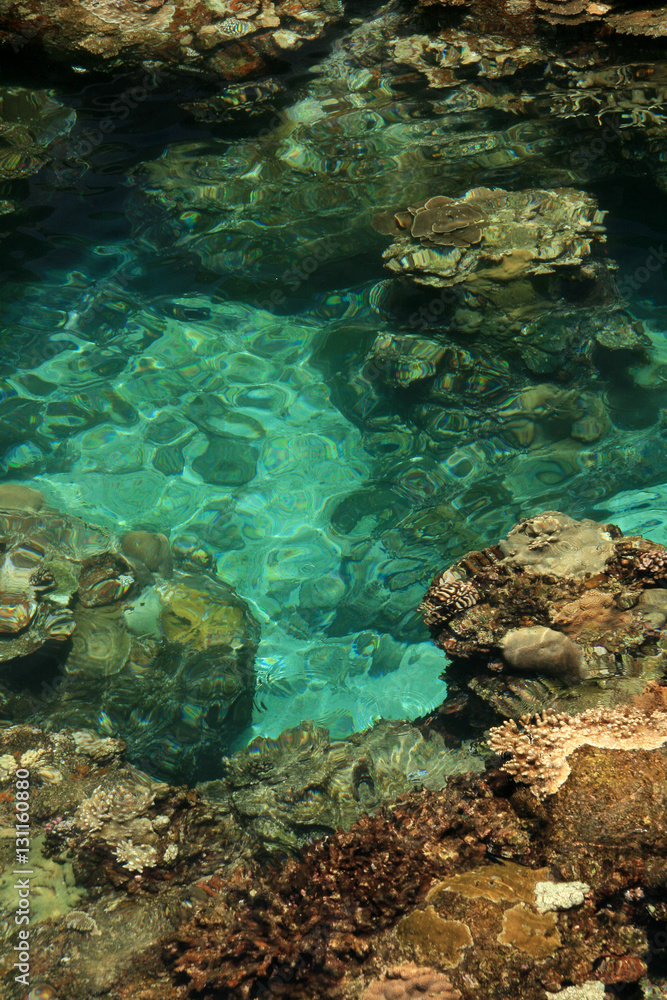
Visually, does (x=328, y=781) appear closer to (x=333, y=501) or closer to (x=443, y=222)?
(x=333, y=501)

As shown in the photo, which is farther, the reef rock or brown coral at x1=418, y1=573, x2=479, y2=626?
the reef rock

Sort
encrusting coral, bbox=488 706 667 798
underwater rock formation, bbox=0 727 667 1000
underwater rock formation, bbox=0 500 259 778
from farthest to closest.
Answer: underwater rock formation, bbox=0 500 259 778 < encrusting coral, bbox=488 706 667 798 < underwater rock formation, bbox=0 727 667 1000

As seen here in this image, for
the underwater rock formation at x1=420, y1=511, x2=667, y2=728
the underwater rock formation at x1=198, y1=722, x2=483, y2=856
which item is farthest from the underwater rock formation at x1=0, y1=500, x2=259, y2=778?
the underwater rock formation at x1=420, y1=511, x2=667, y2=728

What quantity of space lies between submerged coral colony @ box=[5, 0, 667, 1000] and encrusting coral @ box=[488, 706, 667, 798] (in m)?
0.02

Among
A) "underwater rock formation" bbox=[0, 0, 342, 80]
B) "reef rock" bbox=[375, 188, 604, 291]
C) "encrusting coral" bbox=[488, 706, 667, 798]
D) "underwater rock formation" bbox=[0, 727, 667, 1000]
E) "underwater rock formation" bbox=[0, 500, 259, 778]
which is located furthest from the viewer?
"reef rock" bbox=[375, 188, 604, 291]

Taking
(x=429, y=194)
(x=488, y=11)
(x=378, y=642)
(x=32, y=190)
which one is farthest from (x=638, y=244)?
(x=32, y=190)

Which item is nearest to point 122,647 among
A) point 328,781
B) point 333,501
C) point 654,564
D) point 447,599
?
point 328,781

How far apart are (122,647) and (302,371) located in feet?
16.0

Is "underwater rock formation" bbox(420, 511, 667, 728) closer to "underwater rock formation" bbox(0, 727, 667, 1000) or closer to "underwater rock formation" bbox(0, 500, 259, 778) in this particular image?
"underwater rock formation" bbox(0, 727, 667, 1000)

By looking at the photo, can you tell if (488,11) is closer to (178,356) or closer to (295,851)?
(178,356)

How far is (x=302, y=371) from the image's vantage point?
8.95 m

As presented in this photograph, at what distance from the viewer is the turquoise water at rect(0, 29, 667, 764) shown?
6.82 meters

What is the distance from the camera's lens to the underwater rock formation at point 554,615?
12.9 feet

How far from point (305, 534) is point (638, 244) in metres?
6.45
